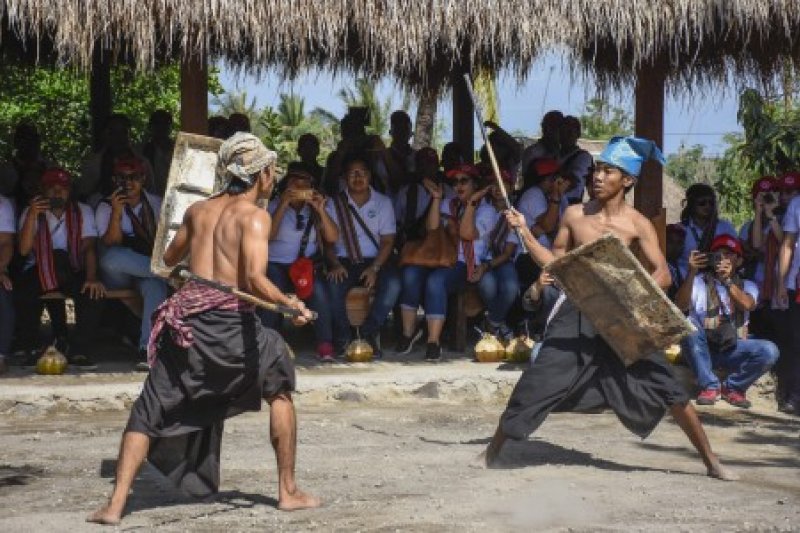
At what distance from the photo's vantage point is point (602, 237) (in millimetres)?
7758

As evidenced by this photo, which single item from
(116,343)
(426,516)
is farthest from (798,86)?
(426,516)

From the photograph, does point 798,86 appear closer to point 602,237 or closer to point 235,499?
point 602,237

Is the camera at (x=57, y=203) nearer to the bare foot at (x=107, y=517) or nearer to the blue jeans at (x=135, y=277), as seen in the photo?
the blue jeans at (x=135, y=277)

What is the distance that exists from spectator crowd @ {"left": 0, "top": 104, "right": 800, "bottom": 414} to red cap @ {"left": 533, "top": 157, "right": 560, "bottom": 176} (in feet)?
0.06

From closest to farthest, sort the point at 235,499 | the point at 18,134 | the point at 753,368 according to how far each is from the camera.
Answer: the point at 235,499 → the point at 753,368 → the point at 18,134

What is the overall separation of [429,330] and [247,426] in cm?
228

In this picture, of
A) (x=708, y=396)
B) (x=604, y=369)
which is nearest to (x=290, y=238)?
(x=708, y=396)

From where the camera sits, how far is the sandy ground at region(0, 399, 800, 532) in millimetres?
7145

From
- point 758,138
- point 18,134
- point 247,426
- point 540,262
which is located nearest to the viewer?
point 540,262

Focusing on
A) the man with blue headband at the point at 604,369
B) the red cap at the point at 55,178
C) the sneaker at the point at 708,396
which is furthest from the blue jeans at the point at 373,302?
the man with blue headband at the point at 604,369

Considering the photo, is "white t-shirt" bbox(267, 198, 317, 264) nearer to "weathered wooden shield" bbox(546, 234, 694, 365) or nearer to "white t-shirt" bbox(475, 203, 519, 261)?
"white t-shirt" bbox(475, 203, 519, 261)

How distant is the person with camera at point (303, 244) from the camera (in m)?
11.4

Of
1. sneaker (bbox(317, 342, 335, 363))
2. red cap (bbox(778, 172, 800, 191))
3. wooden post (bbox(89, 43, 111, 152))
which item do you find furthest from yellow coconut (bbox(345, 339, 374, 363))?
wooden post (bbox(89, 43, 111, 152))

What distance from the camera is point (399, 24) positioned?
35.2ft
